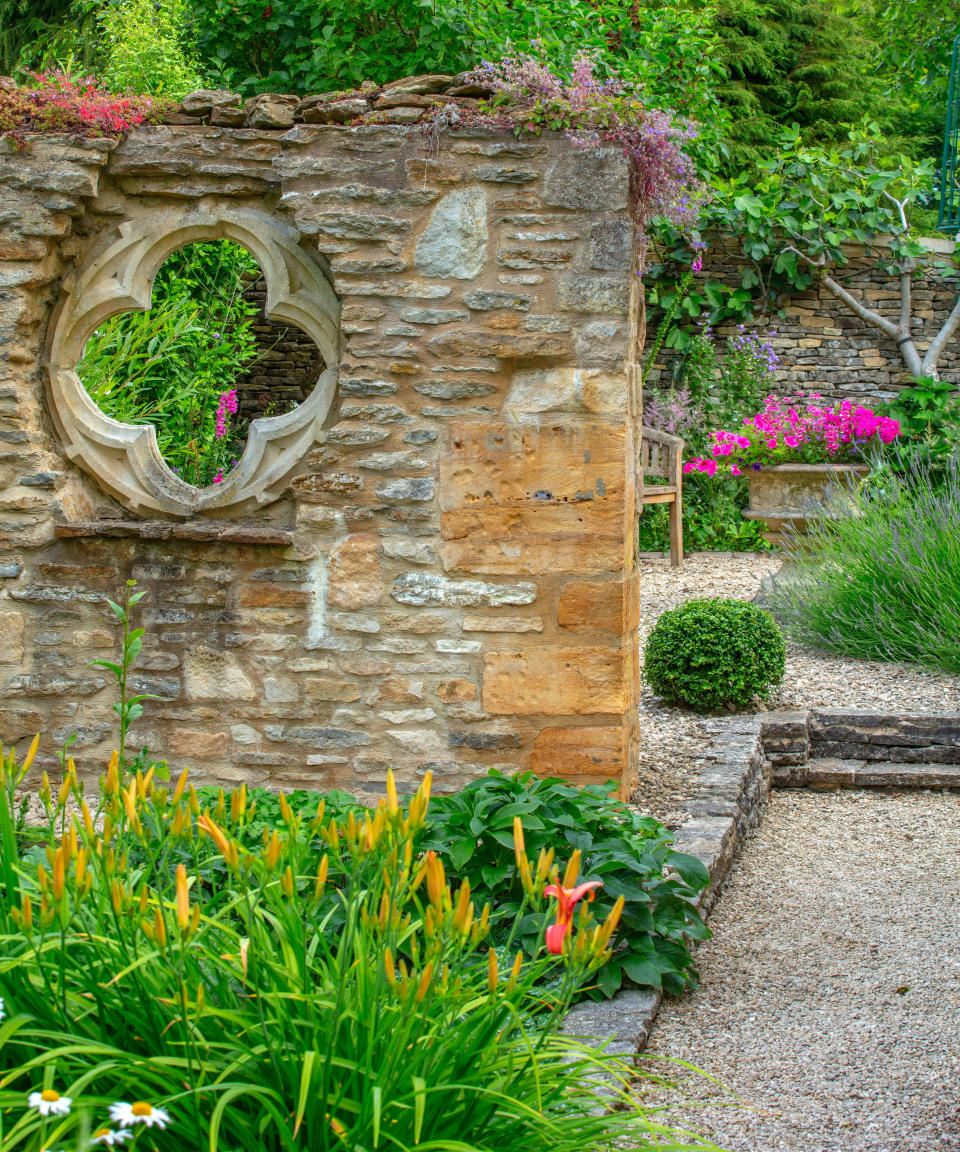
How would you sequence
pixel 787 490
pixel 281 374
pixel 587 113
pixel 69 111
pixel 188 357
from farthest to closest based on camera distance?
pixel 281 374 → pixel 787 490 → pixel 188 357 → pixel 69 111 → pixel 587 113

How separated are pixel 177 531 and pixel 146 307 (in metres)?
0.85

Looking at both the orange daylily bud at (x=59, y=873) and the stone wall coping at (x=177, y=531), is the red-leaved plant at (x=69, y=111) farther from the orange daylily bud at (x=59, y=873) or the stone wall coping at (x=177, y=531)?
the orange daylily bud at (x=59, y=873)

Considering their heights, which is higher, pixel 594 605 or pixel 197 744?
pixel 594 605

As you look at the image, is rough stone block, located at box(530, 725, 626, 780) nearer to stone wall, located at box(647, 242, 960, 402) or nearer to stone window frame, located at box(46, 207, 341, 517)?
stone window frame, located at box(46, 207, 341, 517)

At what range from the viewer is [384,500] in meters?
3.65

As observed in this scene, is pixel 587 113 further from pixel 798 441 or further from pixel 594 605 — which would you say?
pixel 798 441

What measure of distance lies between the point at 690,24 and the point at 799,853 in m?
6.54

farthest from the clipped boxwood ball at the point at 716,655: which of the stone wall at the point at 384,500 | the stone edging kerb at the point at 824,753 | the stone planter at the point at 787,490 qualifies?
the stone planter at the point at 787,490

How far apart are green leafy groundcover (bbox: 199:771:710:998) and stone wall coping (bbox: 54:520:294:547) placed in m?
1.06

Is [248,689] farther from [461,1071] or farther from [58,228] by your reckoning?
[461,1071]

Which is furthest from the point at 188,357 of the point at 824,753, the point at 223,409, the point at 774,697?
the point at 824,753

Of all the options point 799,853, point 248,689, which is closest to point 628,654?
point 799,853

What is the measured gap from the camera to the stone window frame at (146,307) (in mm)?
3777

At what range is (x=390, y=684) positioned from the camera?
3.70m
